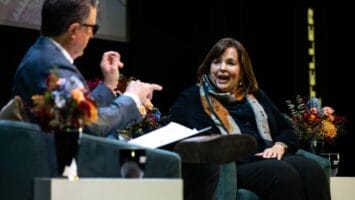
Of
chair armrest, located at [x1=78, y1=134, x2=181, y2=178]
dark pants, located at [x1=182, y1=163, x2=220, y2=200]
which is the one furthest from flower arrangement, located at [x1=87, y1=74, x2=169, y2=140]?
chair armrest, located at [x1=78, y1=134, x2=181, y2=178]

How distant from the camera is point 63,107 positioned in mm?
1871

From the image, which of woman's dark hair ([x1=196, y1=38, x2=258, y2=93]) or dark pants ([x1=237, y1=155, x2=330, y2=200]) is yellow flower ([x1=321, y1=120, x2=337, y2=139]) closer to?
woman's dark hair ([x1=196, y1=38, x2=258, y2=93])

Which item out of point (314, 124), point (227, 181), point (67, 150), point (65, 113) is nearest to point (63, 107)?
point (65, 113)

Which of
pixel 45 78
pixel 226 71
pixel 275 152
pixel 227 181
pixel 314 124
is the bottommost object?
pixel 227 181

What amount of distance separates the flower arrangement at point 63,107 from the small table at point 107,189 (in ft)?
0.52

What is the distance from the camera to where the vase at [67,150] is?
74.3 inches

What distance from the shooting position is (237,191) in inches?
111

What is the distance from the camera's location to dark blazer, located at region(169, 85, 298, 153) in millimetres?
3086

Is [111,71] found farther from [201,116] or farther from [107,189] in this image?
[201,116]

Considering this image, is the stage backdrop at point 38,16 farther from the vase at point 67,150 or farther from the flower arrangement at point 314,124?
the vase at point 67,150

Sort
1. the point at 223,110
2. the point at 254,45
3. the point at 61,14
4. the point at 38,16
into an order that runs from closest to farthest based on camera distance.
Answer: the point at 61,14
the point at 223,110
the point at 38,16
the point at 254,45

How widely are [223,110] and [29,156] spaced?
52.8 inches

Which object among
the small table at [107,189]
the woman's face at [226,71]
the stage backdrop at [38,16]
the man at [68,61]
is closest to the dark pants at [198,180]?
the man at [68,61]

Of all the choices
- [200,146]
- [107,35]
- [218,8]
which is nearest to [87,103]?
[200,146]
